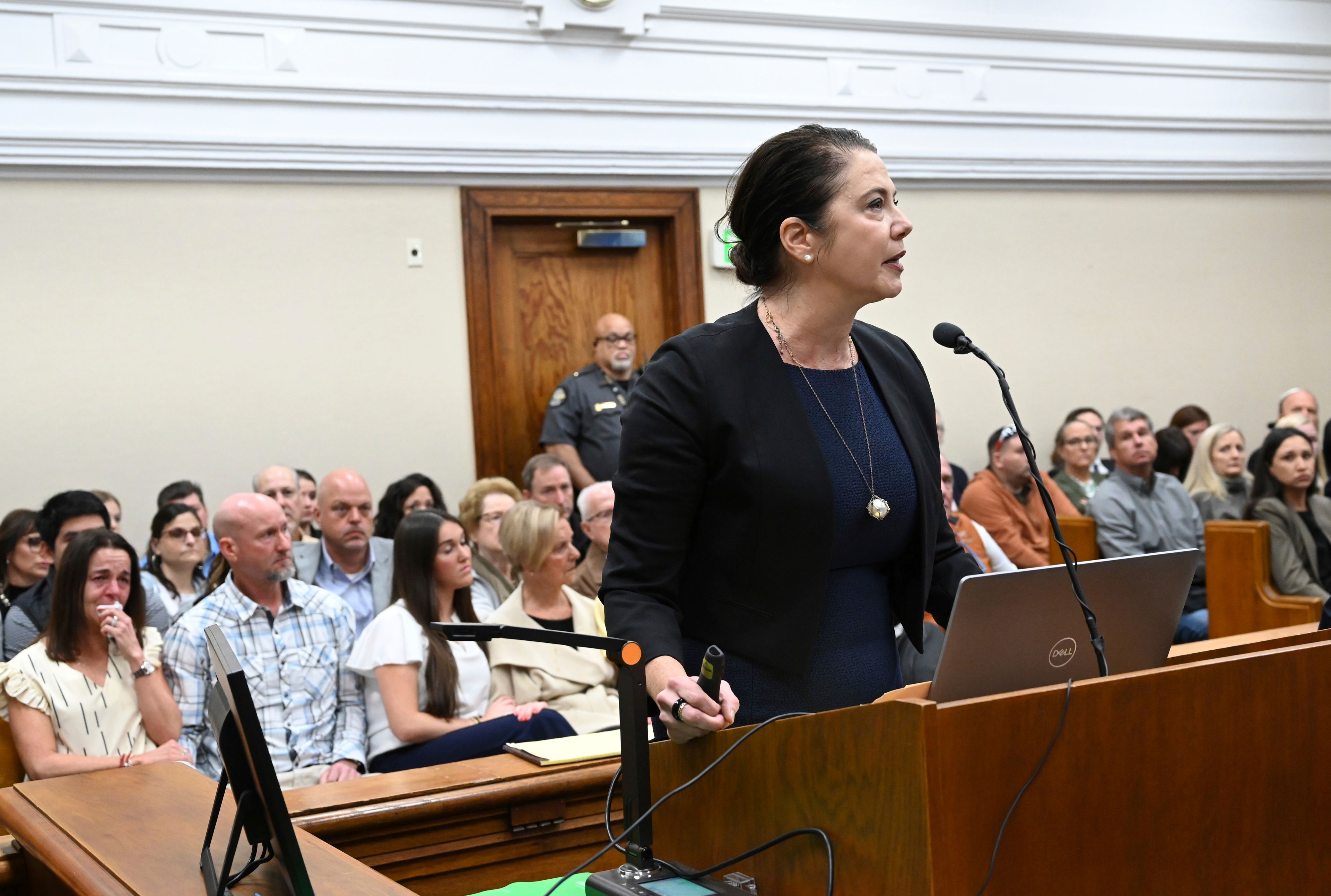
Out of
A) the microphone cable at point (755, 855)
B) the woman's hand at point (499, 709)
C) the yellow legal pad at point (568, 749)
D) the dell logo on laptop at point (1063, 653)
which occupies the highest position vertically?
A: the dell logo on laptop at point (1063, 653)

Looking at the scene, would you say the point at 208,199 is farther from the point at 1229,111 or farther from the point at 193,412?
the point at 1229,111

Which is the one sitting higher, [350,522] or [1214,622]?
[350,522]

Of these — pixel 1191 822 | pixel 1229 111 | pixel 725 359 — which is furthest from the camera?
pixel 1229 111

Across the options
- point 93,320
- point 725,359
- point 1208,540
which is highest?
point 93,320

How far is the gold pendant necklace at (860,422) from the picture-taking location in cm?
148

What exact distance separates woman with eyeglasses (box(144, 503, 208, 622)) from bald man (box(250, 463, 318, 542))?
458mm

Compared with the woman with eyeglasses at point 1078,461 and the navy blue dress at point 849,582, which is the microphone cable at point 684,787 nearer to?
the navy blue dress at point 849,582

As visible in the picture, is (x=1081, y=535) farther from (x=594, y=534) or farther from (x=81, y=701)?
(x=81, y=701)

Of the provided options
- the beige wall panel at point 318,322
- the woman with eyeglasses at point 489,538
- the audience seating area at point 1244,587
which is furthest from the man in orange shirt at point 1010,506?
the woman with eyeglasses at point 489,538

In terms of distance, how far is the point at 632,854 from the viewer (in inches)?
50.8

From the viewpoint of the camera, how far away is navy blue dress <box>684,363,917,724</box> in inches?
57.1

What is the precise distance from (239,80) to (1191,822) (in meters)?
4.94

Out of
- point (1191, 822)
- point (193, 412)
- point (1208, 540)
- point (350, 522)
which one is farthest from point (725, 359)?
point (193, 412)

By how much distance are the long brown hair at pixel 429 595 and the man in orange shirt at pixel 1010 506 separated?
2.88 m
